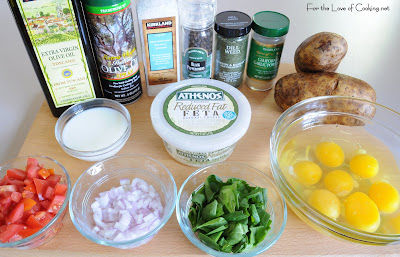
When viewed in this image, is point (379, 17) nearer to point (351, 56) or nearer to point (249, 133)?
point (351, 56)

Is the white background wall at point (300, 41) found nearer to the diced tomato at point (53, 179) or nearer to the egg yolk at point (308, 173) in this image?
the diced tomato at point (53, 179)

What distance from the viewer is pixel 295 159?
90 cm

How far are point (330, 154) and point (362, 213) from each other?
7.0 inches

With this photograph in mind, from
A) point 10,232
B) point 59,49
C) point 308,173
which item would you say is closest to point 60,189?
point 10,232

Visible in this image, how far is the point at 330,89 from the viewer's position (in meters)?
0.97

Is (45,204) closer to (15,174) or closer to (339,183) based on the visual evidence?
(15,174)

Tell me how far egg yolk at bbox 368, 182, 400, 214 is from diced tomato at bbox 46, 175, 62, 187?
73cm

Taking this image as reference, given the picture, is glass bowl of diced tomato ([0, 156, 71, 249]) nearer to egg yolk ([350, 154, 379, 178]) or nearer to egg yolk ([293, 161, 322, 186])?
egg yolk ([293, 161, 322, 186])

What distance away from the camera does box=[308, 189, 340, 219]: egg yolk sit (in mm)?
768

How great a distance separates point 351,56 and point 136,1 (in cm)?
95

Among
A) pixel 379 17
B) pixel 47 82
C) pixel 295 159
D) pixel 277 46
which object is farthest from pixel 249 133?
pixel 379 17

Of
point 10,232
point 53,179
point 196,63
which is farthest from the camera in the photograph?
point 196,63

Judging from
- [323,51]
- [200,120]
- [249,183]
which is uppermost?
[323,51]

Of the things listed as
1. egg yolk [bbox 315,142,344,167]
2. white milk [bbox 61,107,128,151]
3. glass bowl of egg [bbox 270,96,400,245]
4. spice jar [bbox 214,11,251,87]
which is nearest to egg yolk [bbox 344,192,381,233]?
glass bowl of egg [bbox 270,96,400,245]
